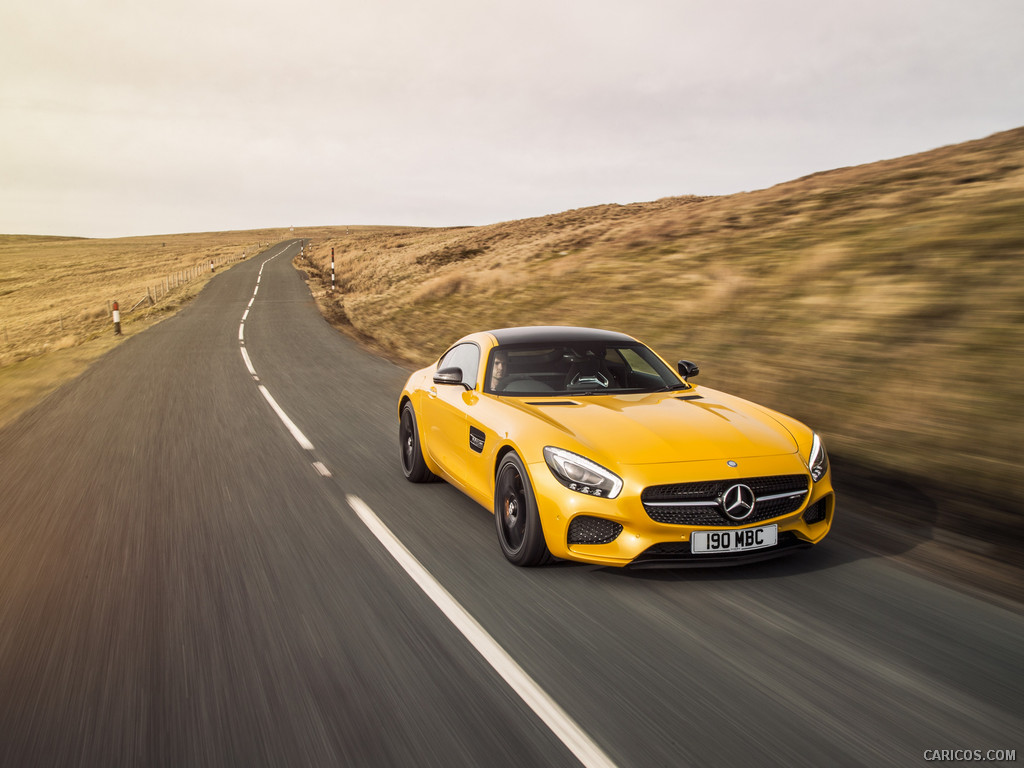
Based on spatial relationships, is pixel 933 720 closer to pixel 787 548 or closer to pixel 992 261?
pixel 787 548

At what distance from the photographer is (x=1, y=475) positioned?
7.60 metres

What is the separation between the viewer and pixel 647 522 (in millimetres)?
4207

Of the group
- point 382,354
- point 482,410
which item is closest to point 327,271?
point 382,354

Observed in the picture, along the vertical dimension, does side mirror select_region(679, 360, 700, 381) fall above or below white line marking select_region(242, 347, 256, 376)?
above

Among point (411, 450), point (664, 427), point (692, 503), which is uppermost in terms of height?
point (664, 427)

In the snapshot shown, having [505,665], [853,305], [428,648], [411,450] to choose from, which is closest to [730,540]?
[505,665]

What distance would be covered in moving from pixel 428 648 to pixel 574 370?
292 centimetres

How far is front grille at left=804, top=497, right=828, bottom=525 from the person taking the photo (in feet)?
14.9

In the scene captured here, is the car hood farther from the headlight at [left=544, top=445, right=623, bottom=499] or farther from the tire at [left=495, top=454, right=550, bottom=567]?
the tire at [left=495, top=454, right=550, bottom=567]

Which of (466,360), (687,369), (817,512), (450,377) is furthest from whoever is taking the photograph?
(466,360)

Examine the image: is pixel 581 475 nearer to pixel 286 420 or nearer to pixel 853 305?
pixel 286 420

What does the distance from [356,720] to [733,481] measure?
7.74 feet

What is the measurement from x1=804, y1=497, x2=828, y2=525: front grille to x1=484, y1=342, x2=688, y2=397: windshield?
5.31 feet

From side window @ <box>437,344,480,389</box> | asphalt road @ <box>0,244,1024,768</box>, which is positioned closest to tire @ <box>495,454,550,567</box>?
asphalt road @ <box>0,244,1024,768</box>
